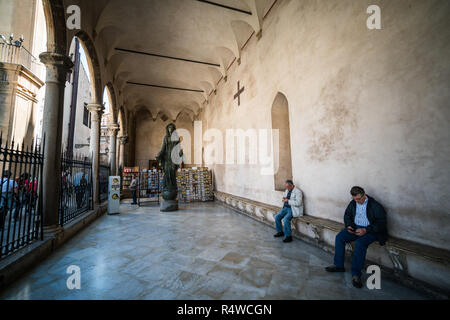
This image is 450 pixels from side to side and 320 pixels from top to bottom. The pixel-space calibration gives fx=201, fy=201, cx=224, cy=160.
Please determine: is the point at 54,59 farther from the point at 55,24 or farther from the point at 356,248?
the point at 356,248

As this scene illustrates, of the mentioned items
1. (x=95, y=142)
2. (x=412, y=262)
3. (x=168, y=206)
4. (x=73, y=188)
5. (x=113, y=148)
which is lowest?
(x=168, y=206)

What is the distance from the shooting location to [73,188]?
5059 millimetres

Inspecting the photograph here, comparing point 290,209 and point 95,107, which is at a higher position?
point 95,107

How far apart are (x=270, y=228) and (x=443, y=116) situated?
3935mm

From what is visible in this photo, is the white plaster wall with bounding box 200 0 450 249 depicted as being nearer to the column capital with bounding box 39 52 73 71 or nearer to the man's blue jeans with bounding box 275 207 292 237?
the man's blue jeans with bounding box 275 207 292 237

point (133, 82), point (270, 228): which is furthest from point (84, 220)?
point (133, 82)

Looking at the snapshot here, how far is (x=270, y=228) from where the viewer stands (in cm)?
523

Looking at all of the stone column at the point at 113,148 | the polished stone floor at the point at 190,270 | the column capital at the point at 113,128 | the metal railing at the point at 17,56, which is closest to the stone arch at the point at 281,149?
the polished stone floor at the point at 190,270

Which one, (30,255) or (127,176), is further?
(127,176)

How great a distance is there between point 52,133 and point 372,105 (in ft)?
18.6

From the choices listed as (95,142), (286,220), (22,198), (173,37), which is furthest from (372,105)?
(173,37)

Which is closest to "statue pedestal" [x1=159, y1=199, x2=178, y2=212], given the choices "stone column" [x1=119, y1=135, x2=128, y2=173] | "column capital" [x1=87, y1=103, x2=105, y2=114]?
"column capital" [x1=87, y1=103, x2=105, y2=114]

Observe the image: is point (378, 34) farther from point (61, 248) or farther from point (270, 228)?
point (61, 248)
